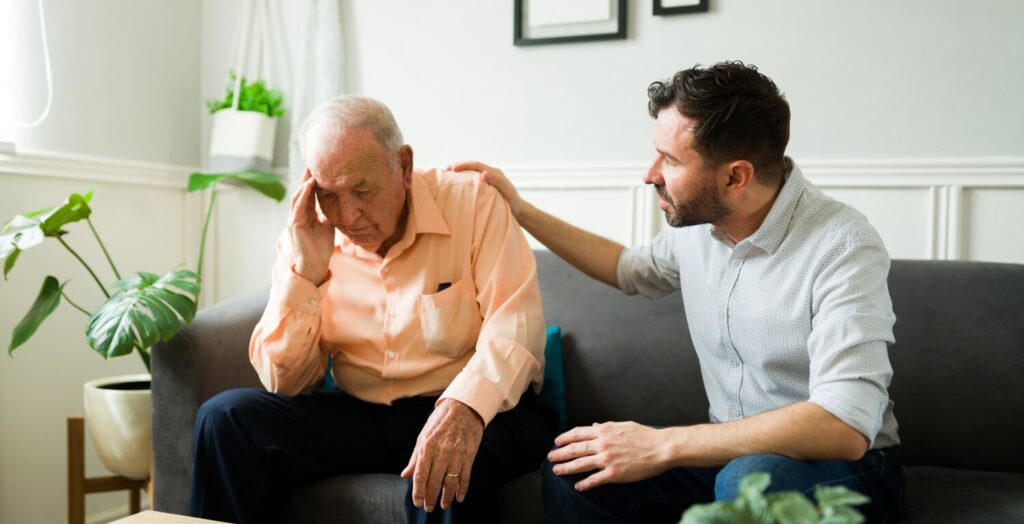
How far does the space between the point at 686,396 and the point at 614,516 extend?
68cm

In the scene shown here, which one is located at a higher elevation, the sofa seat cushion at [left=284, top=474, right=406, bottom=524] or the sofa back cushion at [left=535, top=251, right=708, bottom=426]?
the sofa back cushion at [left=535, top=251, right=708, bottom=426]

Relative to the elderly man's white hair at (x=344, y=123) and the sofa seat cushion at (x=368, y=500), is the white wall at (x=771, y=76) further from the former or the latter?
the sofa seat cushion at (x=368, y=500)

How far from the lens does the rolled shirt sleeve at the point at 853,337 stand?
4.29ft

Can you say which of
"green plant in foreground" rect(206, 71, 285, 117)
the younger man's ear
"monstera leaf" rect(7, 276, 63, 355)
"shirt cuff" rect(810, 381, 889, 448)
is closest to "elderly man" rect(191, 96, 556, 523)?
the younger man's ear

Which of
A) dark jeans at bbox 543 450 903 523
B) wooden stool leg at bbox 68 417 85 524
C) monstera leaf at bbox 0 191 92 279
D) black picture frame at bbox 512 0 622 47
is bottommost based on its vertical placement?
wooden stool leg at bbox 68 417 85 524

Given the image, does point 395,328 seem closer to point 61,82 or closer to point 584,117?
point 584,117

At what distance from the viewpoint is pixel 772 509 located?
704 millimetres

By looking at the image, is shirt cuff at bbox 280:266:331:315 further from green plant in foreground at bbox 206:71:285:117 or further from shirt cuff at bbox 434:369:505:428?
green plant in foreground at bbox 206:71:285:117

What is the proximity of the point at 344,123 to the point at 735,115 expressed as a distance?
0.74 metres

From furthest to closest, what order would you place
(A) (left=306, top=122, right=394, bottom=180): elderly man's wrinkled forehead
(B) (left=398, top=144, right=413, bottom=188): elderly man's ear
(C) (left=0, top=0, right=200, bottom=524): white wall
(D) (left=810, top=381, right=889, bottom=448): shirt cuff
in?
(C) (left=0, top=0, right=200, bottom=524): white wall → (B) (left=398, top=144, right=413, bottom=188): elderly man's ear → (A) (left=306, top=122, right=394, bottom=180): elderly man's wrinkled forehead → (D) (left=810, top=381, right=889, bottom=448): shirt cuff

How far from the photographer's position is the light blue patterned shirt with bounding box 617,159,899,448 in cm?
133

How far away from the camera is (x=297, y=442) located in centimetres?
172

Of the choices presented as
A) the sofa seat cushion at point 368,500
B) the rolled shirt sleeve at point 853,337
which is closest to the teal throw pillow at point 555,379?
the sofa seat cushion at point 368,500

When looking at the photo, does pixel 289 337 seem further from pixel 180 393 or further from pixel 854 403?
pixel 854 403
